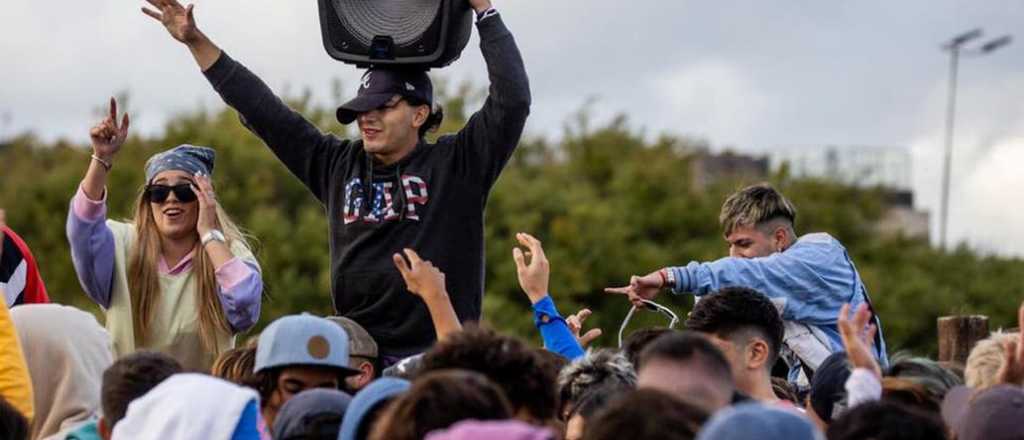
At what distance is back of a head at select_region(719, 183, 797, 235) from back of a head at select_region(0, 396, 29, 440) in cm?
378

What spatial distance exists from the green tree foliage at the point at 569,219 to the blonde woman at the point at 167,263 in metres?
16.4

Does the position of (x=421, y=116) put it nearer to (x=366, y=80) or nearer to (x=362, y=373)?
(x=366, y=80)

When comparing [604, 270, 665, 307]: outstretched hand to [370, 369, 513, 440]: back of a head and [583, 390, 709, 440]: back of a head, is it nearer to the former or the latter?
[370, 369, 513, 440]: back of a head

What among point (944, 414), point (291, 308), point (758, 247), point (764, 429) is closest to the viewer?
point (764, 429)

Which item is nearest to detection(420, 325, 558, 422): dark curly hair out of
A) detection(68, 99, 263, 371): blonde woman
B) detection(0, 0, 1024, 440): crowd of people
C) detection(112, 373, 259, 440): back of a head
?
detection(0, 0, 1024, 440): crowd of people

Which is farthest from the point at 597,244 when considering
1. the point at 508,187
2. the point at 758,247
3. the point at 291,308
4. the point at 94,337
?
the point at 94,337

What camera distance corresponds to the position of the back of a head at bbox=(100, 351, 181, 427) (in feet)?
21.4

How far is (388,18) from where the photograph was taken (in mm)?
8250

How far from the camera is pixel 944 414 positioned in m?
6.88

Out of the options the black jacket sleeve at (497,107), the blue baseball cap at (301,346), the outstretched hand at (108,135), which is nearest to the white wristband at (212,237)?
the outstretched hand at (108,135)

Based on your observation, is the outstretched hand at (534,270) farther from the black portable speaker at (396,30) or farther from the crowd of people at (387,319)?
the black portable speaker at (396,30)

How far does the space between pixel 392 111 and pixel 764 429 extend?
148 inches

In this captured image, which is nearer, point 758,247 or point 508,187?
point 758,247

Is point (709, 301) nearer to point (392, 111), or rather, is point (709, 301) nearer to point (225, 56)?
point (392, 111)
